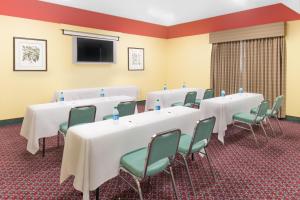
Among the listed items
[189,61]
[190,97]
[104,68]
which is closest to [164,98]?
[190,97]

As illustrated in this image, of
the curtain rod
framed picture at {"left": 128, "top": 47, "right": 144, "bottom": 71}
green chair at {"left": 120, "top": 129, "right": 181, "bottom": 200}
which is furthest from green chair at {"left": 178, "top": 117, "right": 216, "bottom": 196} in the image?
framed picture at {"left": 128, "top": 47, "right": 144, "bottom": 71}

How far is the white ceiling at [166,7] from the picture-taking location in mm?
5398

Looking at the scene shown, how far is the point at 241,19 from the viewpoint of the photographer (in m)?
6.13

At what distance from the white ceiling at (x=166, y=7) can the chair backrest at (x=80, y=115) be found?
3299mm

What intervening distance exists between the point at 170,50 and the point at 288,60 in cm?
402

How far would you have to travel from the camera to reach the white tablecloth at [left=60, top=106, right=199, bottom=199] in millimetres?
2014

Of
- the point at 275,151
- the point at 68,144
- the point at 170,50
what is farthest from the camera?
the point at 170,50

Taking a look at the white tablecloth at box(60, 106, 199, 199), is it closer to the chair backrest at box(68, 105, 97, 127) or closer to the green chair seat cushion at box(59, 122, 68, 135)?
the chair backrest at box(68, 105, 97, 127)

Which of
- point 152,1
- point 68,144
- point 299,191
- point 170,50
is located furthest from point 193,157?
point 170,50

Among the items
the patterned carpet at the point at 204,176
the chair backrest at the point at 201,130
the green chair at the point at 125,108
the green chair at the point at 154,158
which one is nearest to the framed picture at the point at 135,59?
the green chair at the point at 125,108

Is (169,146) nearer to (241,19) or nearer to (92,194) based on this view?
(92,194)

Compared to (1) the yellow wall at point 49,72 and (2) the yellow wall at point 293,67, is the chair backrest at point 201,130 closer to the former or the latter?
(2) the yellow wall at point 293,67

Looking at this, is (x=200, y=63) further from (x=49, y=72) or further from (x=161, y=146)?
(x=161, y=146)

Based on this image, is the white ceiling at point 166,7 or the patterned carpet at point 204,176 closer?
the patterned carpet at point 204,176
